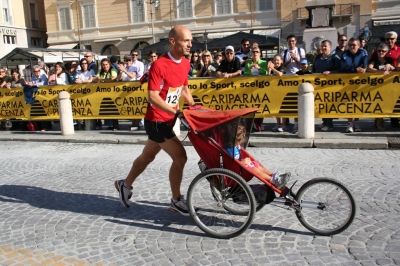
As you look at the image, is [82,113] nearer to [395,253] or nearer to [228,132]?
[228,132]

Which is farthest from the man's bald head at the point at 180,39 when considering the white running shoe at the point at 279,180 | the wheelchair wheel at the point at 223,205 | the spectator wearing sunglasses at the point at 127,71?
the spectator wearing sunglasses at the point at 127,71

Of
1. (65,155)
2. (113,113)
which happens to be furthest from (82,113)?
(65,155)

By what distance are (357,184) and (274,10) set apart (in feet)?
114

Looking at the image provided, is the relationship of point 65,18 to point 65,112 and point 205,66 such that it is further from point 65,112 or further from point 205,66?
point 205,66

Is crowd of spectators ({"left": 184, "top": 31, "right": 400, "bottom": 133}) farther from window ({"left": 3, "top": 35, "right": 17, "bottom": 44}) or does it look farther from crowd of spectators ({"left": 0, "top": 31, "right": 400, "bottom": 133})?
window ({"left": 3, "top": 35, "right": 17, "bottom": 44})

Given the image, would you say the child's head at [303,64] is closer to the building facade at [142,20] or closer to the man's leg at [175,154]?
the man's leg at [175,154]

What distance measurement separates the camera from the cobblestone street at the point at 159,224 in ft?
12.3

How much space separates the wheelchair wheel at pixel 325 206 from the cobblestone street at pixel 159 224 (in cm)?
12

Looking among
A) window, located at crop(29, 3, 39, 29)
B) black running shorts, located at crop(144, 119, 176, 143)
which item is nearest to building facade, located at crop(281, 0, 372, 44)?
window, located at crop(29, 3, 39, 29)

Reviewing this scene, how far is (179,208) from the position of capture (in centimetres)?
467

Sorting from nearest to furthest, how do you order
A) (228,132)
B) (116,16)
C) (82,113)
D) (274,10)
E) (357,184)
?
(228,132) < (357,184) < (82,113) < (274,10) < (116,16)

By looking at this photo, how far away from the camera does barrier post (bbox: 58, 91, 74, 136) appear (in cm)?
1033

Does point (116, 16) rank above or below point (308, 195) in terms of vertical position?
above

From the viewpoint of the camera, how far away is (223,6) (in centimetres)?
3931
